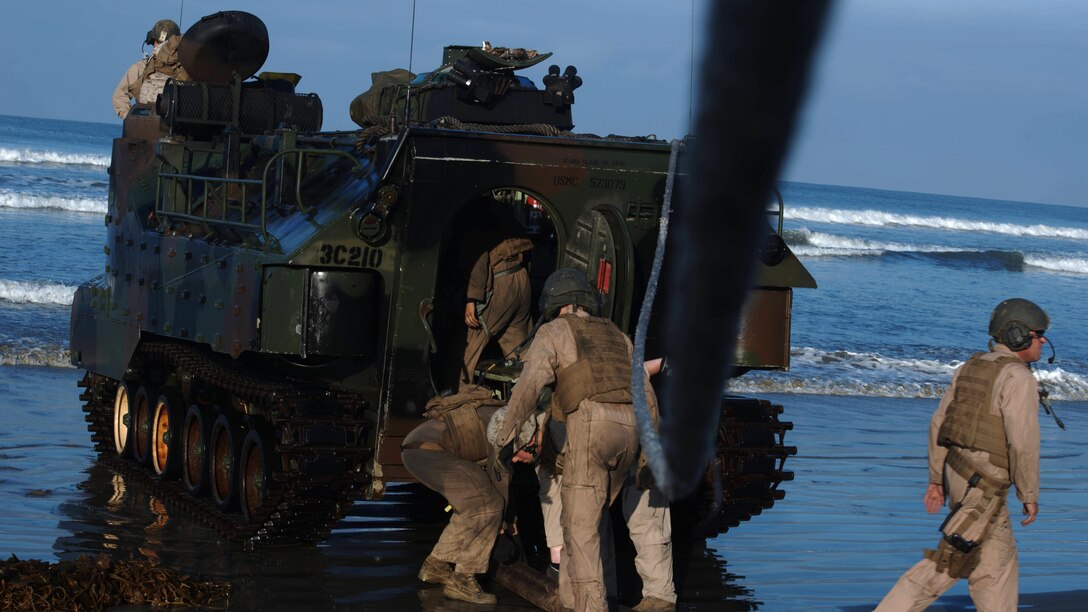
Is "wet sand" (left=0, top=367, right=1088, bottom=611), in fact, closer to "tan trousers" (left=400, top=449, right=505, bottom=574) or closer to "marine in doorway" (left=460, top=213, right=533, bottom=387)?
"tan trousers" (left=400, top=449, right=505, bottom=574)

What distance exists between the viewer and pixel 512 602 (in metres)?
8.53

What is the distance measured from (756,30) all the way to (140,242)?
A: 10232mm

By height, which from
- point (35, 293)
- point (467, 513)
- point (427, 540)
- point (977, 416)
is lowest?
point (427, 540)

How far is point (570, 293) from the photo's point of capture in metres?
7.72

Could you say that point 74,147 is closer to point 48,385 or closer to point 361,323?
point 48,385

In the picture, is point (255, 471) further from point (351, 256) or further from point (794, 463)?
point (794, 463)

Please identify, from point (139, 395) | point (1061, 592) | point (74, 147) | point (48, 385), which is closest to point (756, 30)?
point (1061, 592)

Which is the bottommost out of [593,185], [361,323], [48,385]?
[48,385]

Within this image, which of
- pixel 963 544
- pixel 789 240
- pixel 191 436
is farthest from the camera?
pixel 789 240

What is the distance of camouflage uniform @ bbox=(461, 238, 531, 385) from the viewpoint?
967 cm

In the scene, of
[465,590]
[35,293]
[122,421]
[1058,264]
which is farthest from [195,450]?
[1058,264]

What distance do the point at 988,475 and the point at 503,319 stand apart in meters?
3.59

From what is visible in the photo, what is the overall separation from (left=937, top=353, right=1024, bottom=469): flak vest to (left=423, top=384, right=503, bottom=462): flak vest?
2.57 m

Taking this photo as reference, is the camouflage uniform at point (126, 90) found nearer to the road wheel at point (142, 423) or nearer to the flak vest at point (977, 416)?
the road wheel at point (142, 423)
